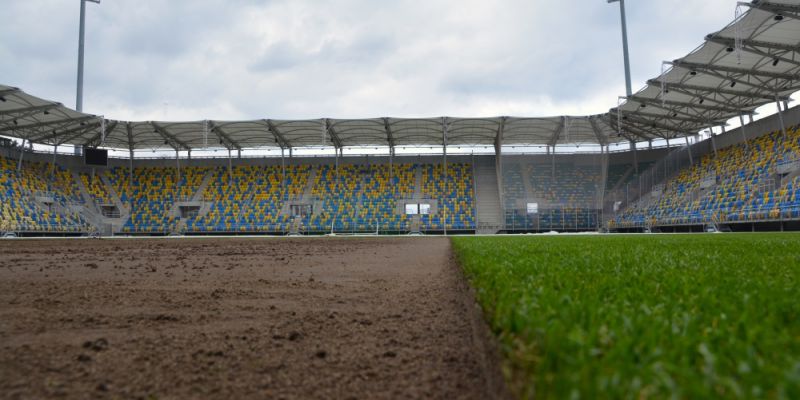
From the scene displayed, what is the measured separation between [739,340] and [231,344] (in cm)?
282

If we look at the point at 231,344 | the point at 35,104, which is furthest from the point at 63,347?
the point at 35,104

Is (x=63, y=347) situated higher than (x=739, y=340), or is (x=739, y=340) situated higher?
(x=739, y=340)

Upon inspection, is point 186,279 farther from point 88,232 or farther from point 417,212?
point 88,232

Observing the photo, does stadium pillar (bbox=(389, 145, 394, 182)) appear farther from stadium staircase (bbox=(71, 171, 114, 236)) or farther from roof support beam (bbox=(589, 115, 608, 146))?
stadium staircase (bbox=(71, 171, 114, 236))

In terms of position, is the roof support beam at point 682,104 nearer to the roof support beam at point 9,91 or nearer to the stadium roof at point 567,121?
the stadium roof at point 567,121

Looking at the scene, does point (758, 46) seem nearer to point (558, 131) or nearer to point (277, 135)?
point (558, 131)

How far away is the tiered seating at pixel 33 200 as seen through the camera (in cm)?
3609

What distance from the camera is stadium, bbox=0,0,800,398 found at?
223 cm

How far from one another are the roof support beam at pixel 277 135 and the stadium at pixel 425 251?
0.37 m

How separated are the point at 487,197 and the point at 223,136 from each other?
23.9 metres

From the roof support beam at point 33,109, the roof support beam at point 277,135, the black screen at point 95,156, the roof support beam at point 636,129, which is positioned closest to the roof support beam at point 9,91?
the roof support beam at point 33,109

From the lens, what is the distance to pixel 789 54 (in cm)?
2448

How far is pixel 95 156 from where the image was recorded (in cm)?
4112

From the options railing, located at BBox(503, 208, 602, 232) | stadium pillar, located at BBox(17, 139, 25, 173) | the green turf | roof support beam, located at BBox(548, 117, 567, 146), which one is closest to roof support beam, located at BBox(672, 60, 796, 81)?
roof support beam, located at BBox(548, 117, 567, 146)
